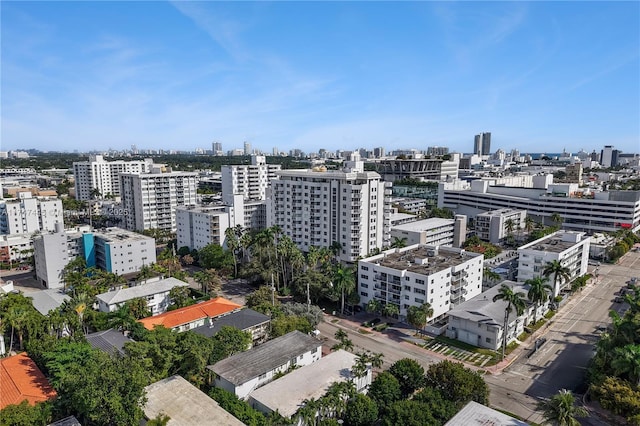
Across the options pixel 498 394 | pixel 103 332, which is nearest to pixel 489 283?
pixel 498 394

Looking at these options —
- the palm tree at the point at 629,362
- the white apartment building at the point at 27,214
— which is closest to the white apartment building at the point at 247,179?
the white apartment building at the point at 27,214

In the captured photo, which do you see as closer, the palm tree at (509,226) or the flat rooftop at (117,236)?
the flat rooftop at (117,236)

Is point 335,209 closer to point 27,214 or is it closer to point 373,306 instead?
point 373,306

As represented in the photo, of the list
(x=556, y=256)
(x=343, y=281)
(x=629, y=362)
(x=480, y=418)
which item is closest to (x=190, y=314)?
(x=343, y=281)

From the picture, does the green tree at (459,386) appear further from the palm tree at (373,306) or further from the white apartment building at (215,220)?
the white apartment building at (215,220)

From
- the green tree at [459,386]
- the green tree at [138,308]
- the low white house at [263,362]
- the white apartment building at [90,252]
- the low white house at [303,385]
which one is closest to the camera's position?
the low white house at [303,385]

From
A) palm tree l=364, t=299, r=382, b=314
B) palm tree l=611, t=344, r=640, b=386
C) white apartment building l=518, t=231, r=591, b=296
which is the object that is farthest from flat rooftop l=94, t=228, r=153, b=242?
palm tree l=611, t=344, r=640, b=386
